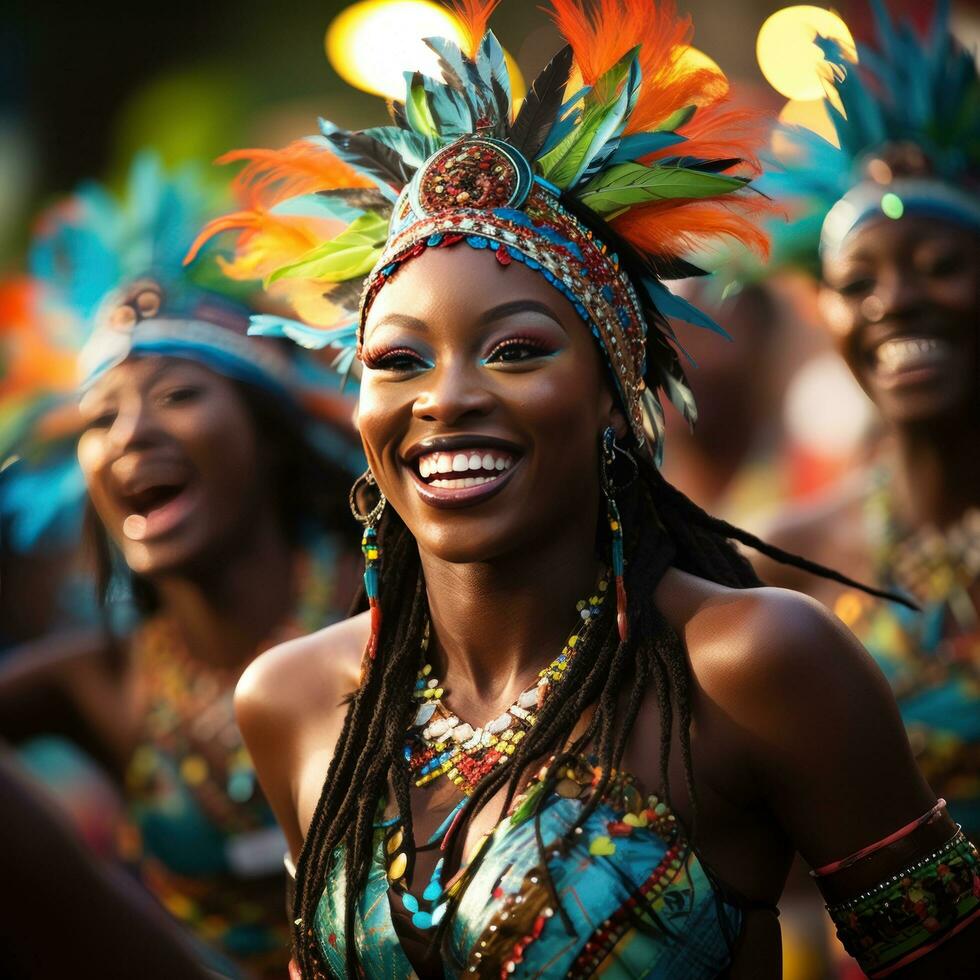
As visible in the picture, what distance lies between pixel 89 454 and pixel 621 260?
7.39 feet

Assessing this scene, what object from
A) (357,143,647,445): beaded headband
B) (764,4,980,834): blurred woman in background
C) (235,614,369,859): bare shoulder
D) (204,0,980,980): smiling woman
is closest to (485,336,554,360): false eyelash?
(204,0,980,980): smiling woman

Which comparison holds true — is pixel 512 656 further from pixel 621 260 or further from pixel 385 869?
pixel 621 260

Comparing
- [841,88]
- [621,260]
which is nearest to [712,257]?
[621,260]

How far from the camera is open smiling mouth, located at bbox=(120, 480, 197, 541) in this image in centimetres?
478

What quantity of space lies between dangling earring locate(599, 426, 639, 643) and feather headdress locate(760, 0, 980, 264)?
240cm

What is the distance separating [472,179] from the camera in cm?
301

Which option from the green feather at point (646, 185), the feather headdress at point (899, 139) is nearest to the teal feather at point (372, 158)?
the green feather at point (646, 185)

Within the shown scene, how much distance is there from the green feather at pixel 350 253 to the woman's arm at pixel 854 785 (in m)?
1.18

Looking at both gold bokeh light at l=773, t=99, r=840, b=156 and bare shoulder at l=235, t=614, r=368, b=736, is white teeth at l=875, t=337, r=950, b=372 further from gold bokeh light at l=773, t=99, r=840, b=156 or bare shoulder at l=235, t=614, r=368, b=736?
bare shoulder at l=235, t=614, r=368, b=736

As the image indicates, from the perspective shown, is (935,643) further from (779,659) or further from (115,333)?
(115,333)

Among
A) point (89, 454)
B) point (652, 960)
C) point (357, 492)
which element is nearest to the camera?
point (652, 960)

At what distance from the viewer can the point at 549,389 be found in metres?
2.84

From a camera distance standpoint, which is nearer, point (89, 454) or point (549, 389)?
point (549, 389)

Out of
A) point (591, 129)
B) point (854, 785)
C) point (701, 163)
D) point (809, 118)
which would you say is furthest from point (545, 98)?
point (809, 118)
